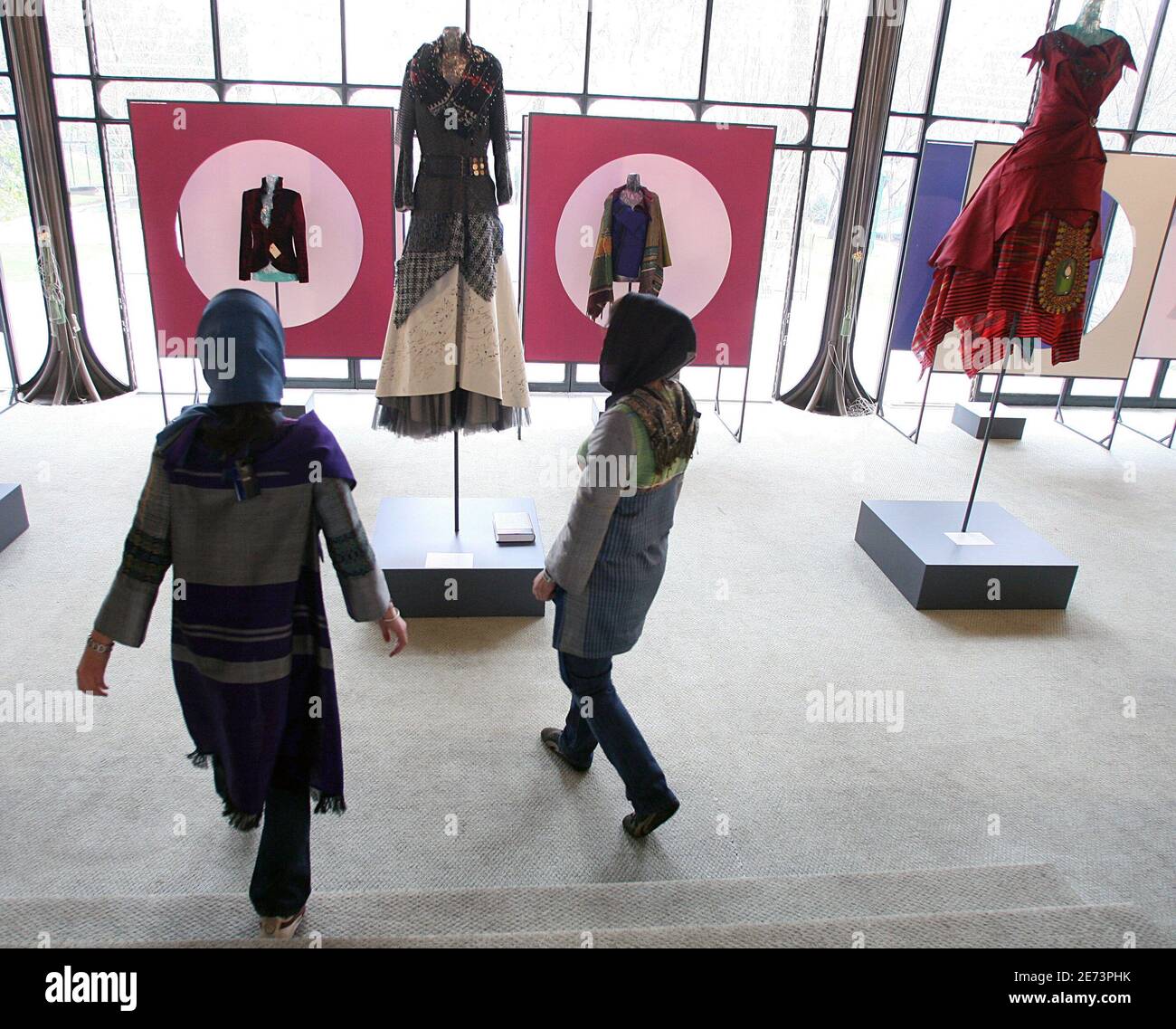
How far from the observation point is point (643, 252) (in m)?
5.32

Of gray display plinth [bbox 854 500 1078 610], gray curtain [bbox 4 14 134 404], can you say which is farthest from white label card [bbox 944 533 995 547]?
gray curtain [bbox 4 14 134 404]

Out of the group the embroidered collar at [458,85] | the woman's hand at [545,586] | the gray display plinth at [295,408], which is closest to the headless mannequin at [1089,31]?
the embroidered collar at [458,85]

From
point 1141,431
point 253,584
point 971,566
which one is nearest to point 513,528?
point 971,566

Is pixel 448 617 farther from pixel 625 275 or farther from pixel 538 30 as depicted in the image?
pixel 538 30

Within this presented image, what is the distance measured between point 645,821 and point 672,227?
13.4 feet

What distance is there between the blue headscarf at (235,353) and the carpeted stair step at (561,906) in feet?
3.40

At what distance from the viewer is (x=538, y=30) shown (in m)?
6.05

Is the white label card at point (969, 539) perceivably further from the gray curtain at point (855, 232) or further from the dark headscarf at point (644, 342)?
the gray curtain at point (855, 232)

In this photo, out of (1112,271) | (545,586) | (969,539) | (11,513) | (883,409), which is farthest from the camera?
(883,409)

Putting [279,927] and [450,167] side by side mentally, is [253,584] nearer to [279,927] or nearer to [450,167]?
[279,927]

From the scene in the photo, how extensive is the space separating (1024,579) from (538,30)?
4837 mm

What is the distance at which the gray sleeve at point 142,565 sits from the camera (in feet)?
5.52

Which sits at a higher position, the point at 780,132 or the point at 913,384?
the point at 780,132
